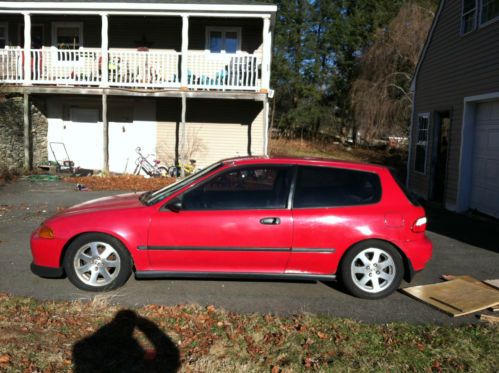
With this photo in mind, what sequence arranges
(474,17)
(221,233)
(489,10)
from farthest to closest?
1. (474,17)
2. (489,10)
3. (221,233)

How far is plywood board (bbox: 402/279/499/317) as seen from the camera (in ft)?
15.5

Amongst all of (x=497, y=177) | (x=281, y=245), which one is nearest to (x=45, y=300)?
(x=281, y=245)

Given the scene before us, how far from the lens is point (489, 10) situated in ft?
33.4

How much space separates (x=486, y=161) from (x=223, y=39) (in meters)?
9.96

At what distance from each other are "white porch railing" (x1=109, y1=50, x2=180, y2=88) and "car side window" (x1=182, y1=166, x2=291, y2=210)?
1056 centimetres

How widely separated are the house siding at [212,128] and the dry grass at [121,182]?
205cm

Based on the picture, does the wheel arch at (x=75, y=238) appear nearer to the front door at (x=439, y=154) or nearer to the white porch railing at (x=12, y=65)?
the front door at (x=439, y=154)

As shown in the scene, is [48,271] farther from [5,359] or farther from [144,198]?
[5,359]

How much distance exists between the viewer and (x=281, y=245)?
16.1ft

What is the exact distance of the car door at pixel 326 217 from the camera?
16.1 ft

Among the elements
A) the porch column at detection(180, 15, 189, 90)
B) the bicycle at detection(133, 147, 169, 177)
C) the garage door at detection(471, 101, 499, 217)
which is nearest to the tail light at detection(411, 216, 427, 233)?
the garage door at detection(471, 101, 499, 217)

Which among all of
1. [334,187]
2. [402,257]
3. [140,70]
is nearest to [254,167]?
[334,187]

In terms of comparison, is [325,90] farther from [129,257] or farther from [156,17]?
[129,257]

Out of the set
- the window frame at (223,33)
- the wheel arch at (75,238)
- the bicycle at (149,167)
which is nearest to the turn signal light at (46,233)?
the wheel arch at (75,238)
